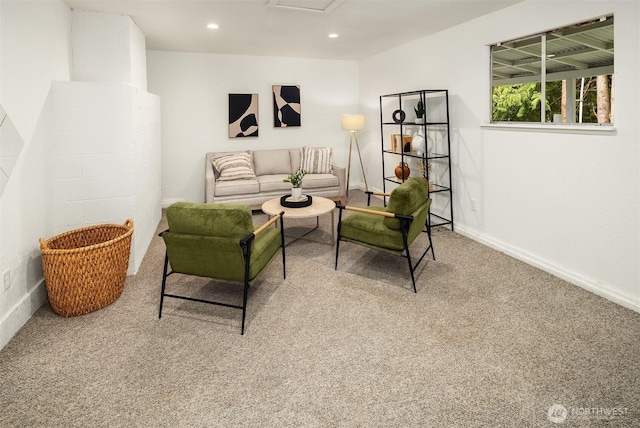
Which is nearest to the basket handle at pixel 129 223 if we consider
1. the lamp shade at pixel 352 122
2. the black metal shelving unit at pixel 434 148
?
the black metal shelving unit at pixel 434 148

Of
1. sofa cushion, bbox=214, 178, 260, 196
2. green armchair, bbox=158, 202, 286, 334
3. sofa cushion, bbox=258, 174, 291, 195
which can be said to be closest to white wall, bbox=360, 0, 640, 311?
sofa cushion, bbox=258, 174, 291, 195

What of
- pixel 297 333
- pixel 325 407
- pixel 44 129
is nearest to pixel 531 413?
pixel 325 407

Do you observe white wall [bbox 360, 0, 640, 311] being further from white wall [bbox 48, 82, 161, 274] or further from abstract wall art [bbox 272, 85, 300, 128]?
white wall [bbox 48, 82, 161, 274]

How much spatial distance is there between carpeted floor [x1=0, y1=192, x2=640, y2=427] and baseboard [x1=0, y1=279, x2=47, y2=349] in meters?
0.05

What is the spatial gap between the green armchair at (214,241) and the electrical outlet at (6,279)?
37.7 inches

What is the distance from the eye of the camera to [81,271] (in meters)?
2.76

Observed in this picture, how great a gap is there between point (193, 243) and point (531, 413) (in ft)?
7.15

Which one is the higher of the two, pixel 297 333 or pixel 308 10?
pixel 308 10

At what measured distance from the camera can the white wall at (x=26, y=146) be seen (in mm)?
2510

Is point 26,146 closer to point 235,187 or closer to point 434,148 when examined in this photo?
point 235,187

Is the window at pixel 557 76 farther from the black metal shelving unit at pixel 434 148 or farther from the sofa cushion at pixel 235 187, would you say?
the sofa cushion at pixel 235 187

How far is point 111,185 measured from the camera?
11.3 feet

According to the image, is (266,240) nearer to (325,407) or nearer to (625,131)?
(325,407)

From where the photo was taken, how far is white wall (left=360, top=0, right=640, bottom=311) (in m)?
2.83
